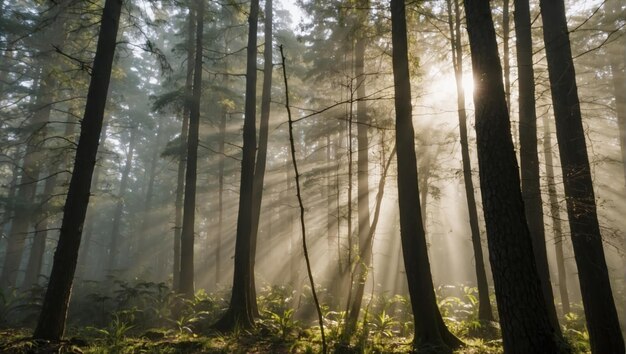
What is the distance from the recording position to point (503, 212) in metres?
4.23

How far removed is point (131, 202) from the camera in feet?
128

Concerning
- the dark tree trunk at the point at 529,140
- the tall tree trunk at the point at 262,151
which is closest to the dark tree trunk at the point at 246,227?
the tall tree trunk at the point at 262,151

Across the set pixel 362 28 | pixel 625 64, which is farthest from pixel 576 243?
pixel 625 64

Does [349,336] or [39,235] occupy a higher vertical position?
[39,235]

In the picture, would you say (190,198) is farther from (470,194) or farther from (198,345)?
(470,194)

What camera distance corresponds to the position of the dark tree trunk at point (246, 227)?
348 inches

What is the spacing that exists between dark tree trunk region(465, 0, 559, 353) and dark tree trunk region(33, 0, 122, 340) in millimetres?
7280

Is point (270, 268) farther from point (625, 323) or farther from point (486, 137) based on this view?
point (486, 137)

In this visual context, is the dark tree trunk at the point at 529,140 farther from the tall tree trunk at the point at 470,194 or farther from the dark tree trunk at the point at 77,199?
the dark tree trunk at the point at 77,199

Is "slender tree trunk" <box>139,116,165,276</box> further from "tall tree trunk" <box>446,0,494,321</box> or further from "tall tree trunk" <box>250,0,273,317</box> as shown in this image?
"tall tree trunk" <box>446,0,494,321</box>

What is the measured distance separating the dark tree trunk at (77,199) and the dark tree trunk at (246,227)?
338 cm

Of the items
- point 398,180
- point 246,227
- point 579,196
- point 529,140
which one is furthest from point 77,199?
point 529,140

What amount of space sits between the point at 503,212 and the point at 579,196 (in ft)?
10.4

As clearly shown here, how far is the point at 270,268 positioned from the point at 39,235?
2172cm
